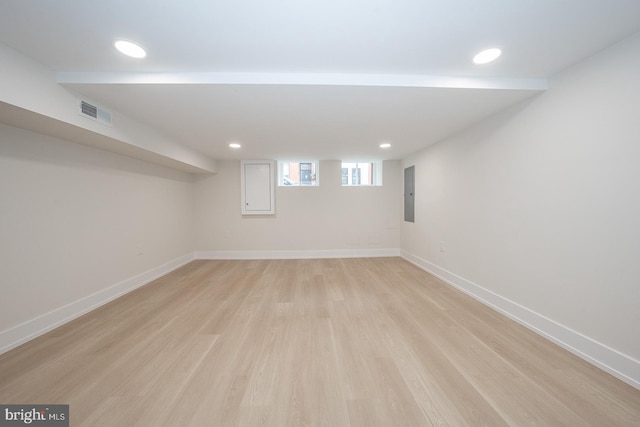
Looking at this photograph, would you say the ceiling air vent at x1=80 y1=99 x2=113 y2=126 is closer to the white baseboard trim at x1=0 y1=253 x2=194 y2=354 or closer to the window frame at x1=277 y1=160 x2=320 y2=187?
the white baseboard trim at x1=0 y1=253 x2=194 y2=354

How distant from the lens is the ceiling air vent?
1952 mm

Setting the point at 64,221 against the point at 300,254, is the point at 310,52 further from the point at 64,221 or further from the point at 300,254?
the point at 300,254

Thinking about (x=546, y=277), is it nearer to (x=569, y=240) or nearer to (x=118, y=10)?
(x=569, y=240)

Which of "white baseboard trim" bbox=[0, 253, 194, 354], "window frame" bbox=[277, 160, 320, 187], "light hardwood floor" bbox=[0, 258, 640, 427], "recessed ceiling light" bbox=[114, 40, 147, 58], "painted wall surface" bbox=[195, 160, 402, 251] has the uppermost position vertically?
"recessed ceiling light" bbox=[114, 40, 147, 58]

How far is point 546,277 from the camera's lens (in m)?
1.94

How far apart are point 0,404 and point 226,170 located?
165 inches

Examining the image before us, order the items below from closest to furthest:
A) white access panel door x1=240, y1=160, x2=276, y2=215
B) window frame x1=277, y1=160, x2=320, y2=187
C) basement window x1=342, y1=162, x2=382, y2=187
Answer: white access panel door x1=240, y1=160, x2=276, y2=215
window frame x1=277, y1=160, x2=320, y2=187
basement window x1=342, y1=162, x2=382, y2=187

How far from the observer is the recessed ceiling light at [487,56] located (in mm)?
1556

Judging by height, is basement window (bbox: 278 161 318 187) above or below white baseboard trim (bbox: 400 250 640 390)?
above

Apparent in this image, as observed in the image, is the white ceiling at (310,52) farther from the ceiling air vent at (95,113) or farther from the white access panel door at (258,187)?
the white access panel door at (258,187)

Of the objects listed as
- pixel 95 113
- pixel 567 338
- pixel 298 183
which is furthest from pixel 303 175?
pixel 567 338

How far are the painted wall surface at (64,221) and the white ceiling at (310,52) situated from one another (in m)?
0.80

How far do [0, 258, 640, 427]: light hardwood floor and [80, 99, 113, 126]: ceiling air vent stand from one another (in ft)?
6.65

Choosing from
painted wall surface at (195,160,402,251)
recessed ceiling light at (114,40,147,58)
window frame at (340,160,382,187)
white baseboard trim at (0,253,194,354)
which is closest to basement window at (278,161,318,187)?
painted wall surface at (195,160,402,251)
